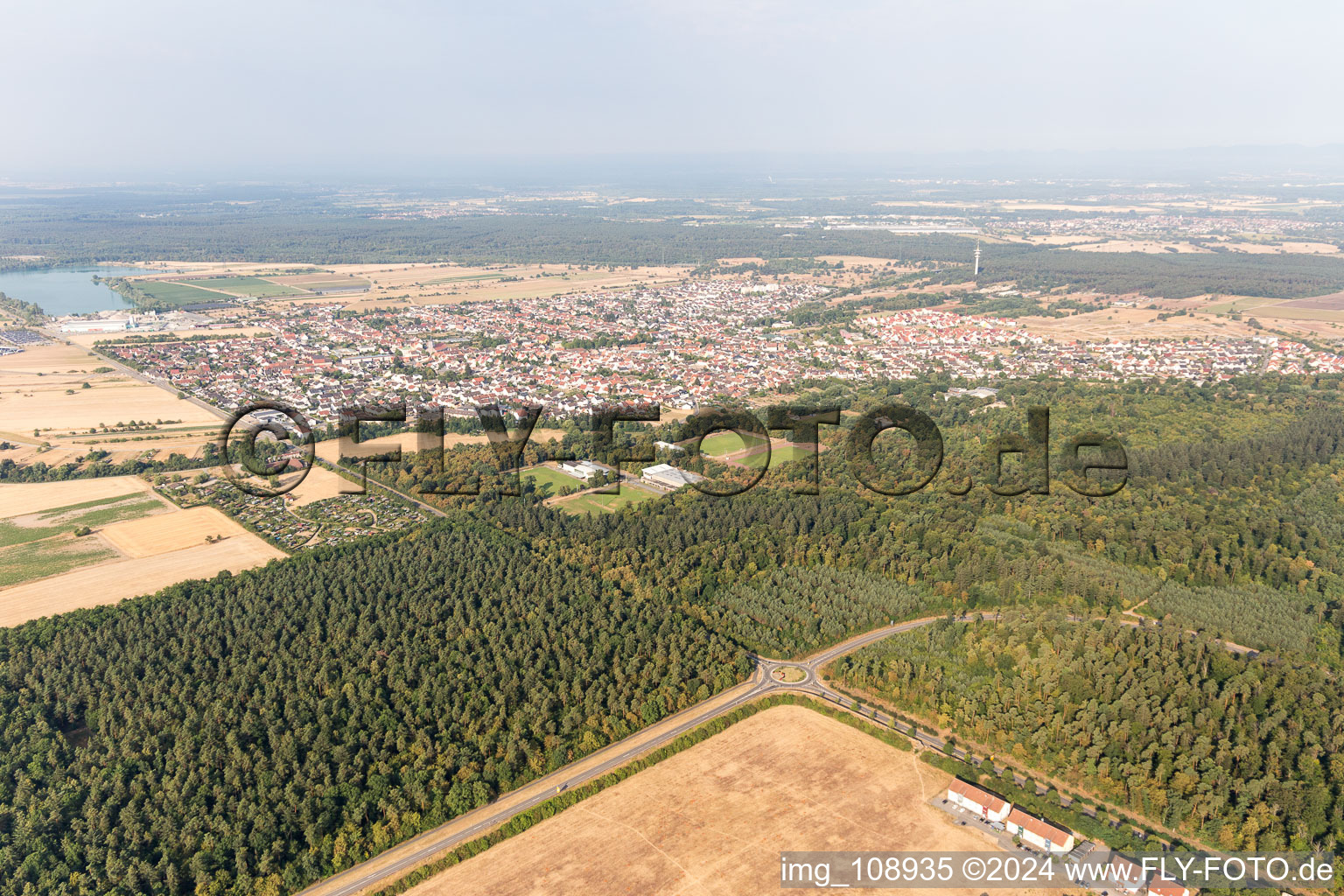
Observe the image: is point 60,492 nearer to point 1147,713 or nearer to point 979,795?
point 979,795

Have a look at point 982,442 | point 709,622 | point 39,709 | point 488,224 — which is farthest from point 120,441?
point 488,224

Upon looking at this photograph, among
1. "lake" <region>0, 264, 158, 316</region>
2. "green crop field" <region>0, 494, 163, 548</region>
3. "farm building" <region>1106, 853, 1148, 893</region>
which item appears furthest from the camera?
"lake" <region>0, 264, 158, 316</region>

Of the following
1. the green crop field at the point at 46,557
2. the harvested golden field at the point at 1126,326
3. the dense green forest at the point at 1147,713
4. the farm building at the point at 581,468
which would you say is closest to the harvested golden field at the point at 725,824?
the dense green forest at the point at 1147,713

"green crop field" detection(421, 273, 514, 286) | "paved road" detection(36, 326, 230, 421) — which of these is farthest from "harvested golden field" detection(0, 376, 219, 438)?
"green crop field" detection(421, 273, 514, 286)

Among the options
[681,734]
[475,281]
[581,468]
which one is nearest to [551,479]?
[581,468]

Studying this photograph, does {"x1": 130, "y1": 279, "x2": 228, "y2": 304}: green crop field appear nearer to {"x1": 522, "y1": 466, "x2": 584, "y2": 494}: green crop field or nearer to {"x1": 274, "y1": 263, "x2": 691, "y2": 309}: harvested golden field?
{"x1": 274, "y1": 263, "x2": 691, "y2": 309}: harvested golden field

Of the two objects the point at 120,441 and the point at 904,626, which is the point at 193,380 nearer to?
the point at 120,441

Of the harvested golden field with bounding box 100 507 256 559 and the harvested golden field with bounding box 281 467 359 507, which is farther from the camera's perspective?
the harvested golden field with bounding box 281 467 359 507
